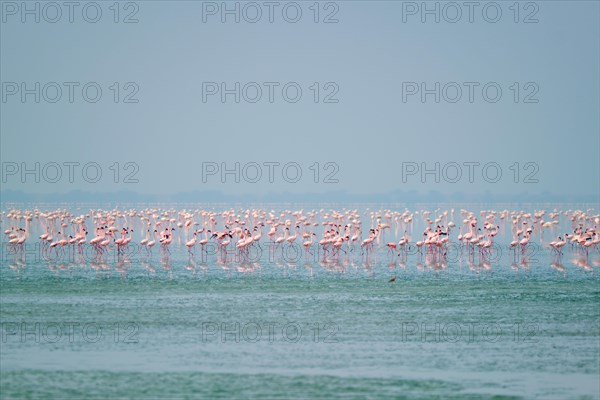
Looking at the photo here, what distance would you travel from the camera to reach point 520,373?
49.2 feet

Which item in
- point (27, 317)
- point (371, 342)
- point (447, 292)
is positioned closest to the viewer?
point (371, 342)

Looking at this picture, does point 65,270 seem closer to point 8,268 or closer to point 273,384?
point 8,268

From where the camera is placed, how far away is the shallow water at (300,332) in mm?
14289

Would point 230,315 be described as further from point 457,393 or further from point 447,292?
point 457,393

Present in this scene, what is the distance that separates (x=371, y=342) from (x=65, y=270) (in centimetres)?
1344

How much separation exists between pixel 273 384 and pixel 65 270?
15.3 m

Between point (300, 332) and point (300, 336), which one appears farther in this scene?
point (300, 332)

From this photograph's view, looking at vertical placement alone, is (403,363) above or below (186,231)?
below

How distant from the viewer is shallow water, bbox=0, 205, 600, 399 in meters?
14.3

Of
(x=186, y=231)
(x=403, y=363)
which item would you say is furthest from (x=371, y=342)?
(x=186, y=231)

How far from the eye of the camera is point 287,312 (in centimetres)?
2056

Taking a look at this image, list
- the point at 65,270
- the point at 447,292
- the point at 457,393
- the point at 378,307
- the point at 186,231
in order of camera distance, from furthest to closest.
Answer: the point at 186,231 → the point at 65,270 → the point at 447,292 → the point at 378,307 → the point at 457,393

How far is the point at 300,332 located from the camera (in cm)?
1830

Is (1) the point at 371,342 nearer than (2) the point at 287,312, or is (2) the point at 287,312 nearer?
(1) the point at 371,342
